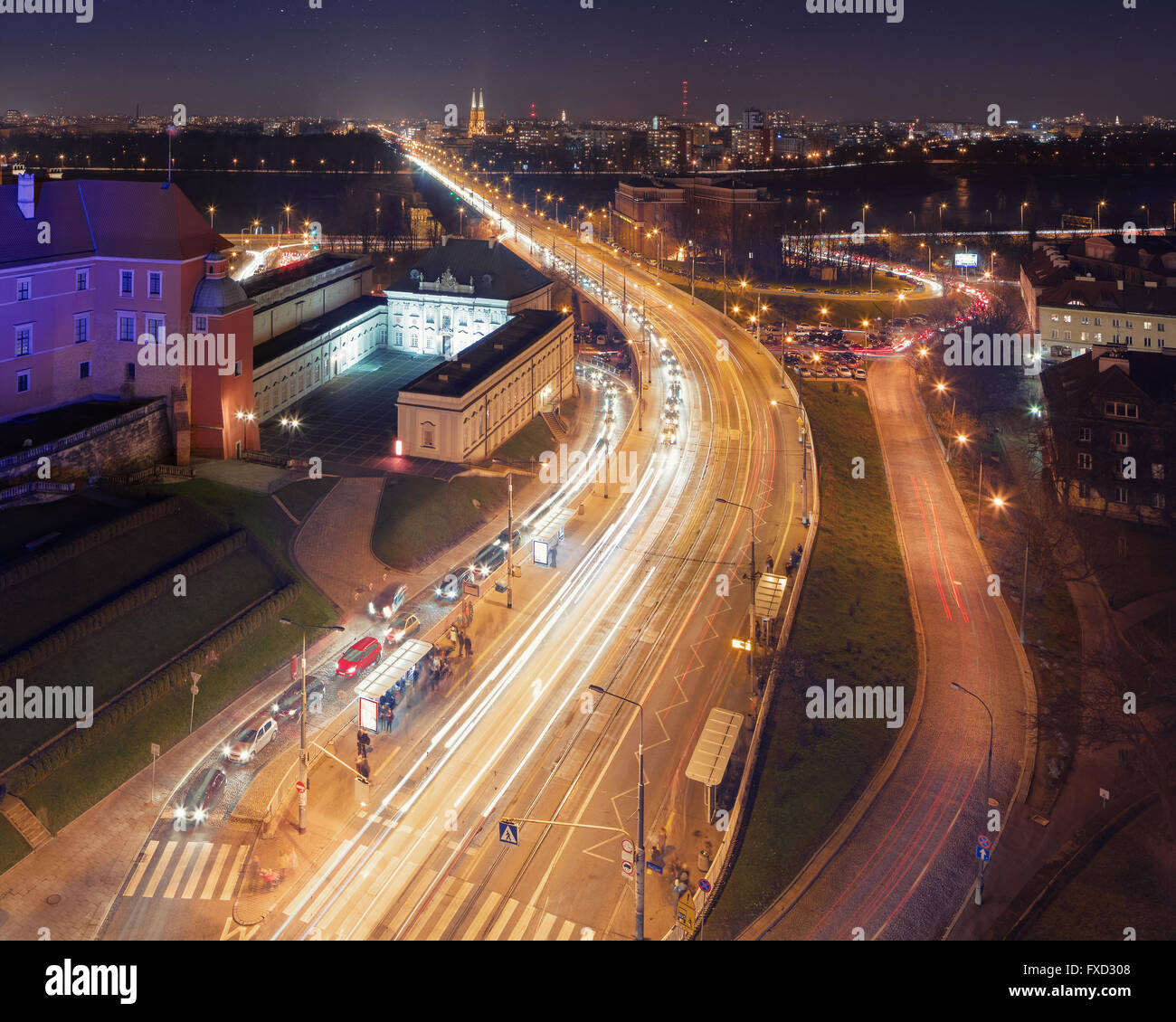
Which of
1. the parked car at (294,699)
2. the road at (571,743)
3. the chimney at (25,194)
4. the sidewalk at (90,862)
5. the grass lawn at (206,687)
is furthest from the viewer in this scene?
the chimney at (25,194)

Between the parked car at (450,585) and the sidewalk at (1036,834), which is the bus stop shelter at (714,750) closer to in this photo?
the sidewalk at (1036,834)

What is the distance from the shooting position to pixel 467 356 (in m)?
75.8

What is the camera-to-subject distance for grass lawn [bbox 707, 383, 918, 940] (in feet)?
116

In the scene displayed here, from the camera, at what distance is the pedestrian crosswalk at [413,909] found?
3111cm

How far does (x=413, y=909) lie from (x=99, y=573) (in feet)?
79.7

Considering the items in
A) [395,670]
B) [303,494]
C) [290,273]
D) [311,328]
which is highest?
[290,273]

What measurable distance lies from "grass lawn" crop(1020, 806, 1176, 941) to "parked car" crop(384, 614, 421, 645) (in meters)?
29.9

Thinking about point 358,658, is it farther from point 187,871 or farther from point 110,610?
point 187,871

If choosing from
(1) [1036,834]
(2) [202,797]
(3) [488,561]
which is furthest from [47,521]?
(1) [1036,834]

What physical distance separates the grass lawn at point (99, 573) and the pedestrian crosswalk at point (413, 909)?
18.3m

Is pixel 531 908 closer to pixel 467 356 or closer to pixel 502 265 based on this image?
pixel 467 356

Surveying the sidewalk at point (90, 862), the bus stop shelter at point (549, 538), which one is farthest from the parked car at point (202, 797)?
the bus stop shelter at point (549, 538)

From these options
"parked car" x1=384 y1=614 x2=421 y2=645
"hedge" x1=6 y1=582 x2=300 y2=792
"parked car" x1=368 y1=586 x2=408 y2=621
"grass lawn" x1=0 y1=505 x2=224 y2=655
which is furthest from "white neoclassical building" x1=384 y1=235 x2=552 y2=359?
"hedge" x1=6 y1=582 x2=300 y2=792

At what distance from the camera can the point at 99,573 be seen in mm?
45281
